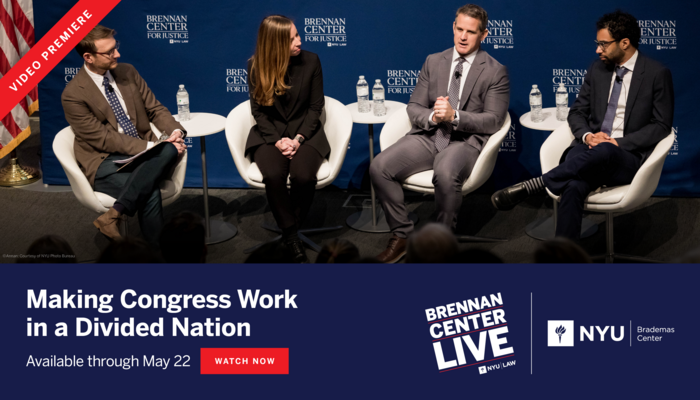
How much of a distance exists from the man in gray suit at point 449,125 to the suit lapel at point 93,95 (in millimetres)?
1452

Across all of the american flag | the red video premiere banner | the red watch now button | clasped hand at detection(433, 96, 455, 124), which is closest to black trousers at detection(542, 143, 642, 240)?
clasped hand at detection(433, 96, 455, 124)

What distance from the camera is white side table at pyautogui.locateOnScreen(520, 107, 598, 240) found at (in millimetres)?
4109

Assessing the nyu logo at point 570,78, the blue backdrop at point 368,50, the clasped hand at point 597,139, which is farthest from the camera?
the nyu logo at point 570,78

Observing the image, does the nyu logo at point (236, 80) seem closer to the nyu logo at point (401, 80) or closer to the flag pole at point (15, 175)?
the nyu logo at point (401, 80)

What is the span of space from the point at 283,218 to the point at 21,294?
5.97 ft

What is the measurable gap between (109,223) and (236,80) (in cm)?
168

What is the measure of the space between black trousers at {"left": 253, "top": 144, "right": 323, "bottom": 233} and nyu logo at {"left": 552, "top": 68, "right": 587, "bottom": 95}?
65.2 inches

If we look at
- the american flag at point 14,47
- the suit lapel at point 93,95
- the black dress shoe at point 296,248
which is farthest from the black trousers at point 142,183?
the american flag at point 14,47

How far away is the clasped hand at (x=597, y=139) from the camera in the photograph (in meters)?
3.65

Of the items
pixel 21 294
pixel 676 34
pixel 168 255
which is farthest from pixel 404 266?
pixel 676 34

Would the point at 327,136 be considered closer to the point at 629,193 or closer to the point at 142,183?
the point at 142,183

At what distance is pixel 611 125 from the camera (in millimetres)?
3799

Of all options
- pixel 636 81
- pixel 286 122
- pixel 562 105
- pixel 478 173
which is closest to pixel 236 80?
pixel 286 122

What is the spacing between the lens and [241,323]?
2.29 meters
